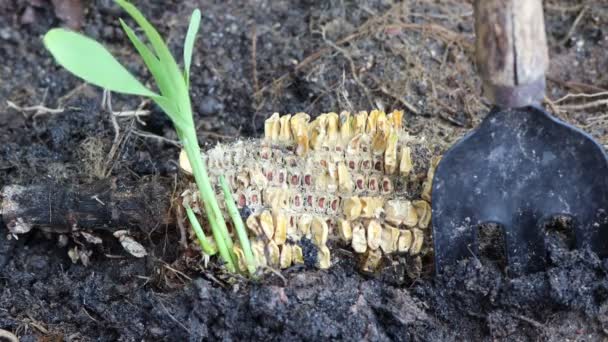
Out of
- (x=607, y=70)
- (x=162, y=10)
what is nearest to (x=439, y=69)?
(x=607, y=70)

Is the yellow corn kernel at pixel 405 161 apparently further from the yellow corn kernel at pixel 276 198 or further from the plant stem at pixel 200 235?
the plant stem at pixel 200 235

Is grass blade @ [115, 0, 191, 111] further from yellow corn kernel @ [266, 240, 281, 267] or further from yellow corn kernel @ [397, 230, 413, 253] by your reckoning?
yellow corn kernel @ [397, 230, 413, 253]

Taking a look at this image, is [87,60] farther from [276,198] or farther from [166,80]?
[276,198]

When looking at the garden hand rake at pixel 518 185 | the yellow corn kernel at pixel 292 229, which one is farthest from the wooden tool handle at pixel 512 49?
the yellow corn kernel at pixel 292 229

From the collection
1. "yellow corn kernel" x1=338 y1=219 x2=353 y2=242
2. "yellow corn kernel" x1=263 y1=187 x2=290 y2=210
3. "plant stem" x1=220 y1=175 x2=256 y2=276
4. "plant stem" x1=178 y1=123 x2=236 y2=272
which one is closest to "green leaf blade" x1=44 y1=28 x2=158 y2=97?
"plant stem" x1=178 y1=123 x2=236 y2=272

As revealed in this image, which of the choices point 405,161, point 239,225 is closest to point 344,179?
point 405,161
